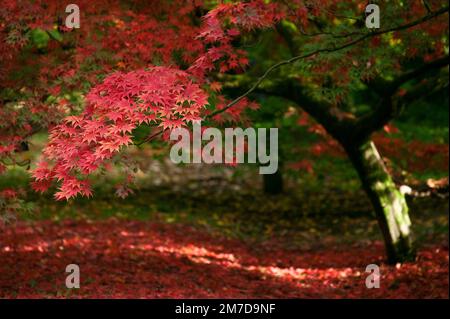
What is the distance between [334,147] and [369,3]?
5.32 m

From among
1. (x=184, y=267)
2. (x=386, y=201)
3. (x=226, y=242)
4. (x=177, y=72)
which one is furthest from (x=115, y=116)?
(x=226, y=242)

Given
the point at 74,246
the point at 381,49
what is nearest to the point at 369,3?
the point at 381,49

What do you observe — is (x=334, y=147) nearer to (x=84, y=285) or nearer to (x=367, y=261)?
(x=367, y=261)

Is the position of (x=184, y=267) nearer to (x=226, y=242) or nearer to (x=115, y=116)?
(x=226, y=242)

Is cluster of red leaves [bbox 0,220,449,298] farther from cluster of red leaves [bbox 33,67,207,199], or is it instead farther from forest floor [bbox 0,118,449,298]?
cluster of red leaves [bbox 33,67,207,199]

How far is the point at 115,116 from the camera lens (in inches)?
178

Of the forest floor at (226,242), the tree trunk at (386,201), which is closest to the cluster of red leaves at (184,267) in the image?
the forest floor at (226,242)

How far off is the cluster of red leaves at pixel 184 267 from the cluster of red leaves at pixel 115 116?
84.4 inches

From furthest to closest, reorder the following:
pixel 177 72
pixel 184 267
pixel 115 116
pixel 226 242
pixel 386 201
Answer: pixel 226 242 → pixel 386 201 → pixel 184 267 → pixel 177 72 → pixel 115 116

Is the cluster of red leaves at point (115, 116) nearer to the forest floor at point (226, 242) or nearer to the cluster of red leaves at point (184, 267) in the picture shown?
the forest floor at point (226, 242)

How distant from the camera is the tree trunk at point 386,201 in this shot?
8.37 meters

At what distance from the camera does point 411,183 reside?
9.48 metres

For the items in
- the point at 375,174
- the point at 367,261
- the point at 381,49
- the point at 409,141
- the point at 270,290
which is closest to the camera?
the point at 381,49

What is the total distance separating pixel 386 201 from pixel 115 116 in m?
4.87
